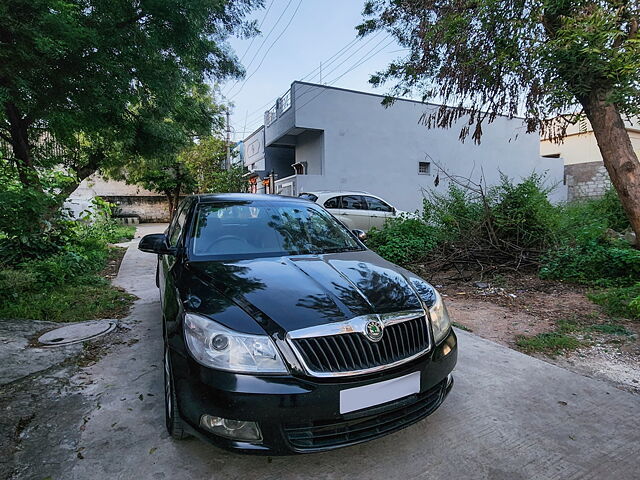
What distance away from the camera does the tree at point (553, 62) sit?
3.63 m

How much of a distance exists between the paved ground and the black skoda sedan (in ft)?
0.80

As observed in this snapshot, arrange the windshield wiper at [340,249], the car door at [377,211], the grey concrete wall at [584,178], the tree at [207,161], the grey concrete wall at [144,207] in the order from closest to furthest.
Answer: the windshield wiper at [340,249]
the car door at [377,211]
the grey concrete wall at [584,178]
the tree at [207,161]
the grey concrete wall at [144,207]

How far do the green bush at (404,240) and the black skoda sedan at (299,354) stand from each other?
4788mm

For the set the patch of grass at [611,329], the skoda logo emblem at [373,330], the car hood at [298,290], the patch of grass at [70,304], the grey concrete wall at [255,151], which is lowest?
the patch of grass at [611,329]

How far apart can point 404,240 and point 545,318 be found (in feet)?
11.1

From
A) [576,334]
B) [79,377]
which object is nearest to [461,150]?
[576,334]

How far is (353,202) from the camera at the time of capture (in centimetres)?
984

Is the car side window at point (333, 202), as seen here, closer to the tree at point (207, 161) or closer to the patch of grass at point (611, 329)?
the patch of grass at point (611, 329)

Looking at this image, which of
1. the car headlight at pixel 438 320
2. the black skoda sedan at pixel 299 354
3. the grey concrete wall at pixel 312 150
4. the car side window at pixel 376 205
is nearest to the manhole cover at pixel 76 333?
the black skoda sedan at pixel 299 354

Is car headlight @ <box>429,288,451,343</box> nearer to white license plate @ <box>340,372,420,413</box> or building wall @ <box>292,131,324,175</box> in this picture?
white license plate @ <box>340,372,420,413</box>

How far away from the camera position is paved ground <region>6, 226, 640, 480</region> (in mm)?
1793

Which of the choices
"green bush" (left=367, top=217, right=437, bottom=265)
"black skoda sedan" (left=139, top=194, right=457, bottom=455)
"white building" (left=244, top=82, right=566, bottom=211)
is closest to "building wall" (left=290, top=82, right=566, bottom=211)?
"white building" (left=244, top=82, right=566, bottom=211)

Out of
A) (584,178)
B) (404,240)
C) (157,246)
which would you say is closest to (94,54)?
(157,246)

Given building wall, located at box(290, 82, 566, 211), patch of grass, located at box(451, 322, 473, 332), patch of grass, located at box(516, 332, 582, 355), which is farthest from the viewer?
building wall, located at box(290, 82, 566, 211)
